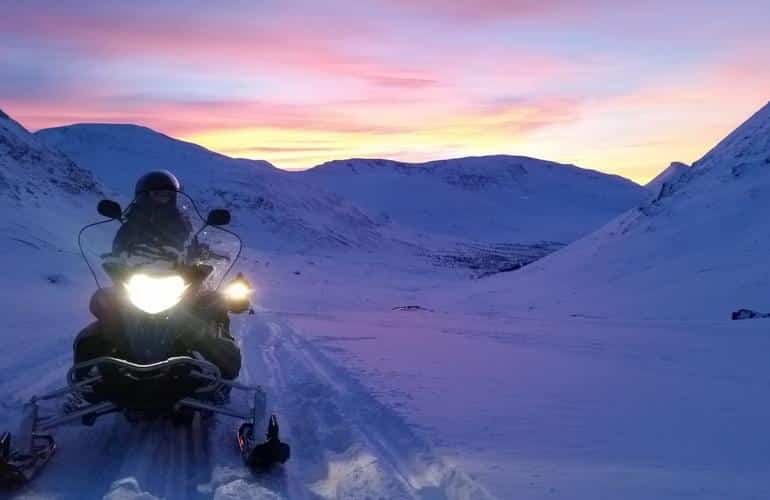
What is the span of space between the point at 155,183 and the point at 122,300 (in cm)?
136

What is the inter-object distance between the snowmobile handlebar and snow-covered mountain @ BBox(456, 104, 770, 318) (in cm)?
2474

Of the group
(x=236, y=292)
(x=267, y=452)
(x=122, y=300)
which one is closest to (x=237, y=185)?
(x=236, y=292)

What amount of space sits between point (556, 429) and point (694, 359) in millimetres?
6346

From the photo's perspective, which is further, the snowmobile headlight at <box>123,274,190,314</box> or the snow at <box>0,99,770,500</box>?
the snowmobile headlight at <box>123,274,190,314</box>

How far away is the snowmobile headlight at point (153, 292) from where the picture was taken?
5.51 m

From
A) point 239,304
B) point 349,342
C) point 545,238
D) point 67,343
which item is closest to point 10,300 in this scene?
point 67,343

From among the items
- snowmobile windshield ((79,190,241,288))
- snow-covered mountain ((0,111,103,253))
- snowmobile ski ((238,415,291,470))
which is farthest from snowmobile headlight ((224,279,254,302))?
snow-covered mountain ((0,111,103,253))

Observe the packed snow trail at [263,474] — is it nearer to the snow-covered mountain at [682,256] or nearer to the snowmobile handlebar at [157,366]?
the snowmobile handlebar at [157,366]

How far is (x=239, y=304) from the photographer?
24.2 feet

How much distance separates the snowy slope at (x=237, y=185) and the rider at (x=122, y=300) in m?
86.9

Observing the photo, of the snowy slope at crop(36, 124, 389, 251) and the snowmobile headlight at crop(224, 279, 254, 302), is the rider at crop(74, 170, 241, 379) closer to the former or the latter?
the snowmobile headlight at crop(224, 279, 254, 302)

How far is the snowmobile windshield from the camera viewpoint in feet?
19.3

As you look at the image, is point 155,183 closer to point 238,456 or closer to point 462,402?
point 238,456

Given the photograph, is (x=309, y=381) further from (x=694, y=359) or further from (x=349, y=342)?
(x=694, y=359)
